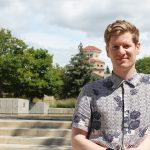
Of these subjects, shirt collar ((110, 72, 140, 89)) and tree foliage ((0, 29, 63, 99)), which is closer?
shirt collar ((110, 72, 140, 89))

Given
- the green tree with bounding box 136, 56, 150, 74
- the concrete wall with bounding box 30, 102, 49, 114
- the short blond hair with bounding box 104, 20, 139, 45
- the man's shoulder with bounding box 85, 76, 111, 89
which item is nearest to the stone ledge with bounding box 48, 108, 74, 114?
the concrete wall with bounding box 30, 102, 49, 114

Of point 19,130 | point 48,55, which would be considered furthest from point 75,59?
point 19,130

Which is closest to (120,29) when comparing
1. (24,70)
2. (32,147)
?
(32,147)

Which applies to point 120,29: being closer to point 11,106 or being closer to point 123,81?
point 123,81

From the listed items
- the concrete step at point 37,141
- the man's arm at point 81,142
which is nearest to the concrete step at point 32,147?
the concrete step at point 37,141

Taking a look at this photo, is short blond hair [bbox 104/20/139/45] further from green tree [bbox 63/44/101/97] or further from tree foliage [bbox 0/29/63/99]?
green tree [bbox 63/44/101/97]

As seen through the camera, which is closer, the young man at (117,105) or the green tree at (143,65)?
the young man at (117,105)

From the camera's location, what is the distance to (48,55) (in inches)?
2007

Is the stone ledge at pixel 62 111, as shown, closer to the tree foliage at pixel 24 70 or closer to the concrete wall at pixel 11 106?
the concrete wall at pixel 11 106

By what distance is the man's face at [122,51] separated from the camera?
2375 mm

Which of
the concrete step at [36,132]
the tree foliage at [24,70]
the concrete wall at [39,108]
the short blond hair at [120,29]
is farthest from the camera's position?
the tree foliage at [24,70]

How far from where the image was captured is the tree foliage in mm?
47438

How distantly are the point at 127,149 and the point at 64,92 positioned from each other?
1944 inches

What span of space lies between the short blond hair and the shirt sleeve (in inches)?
13.6
